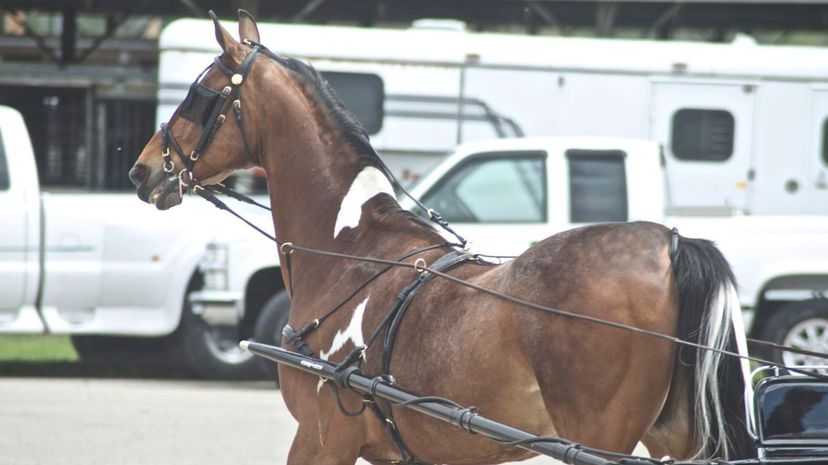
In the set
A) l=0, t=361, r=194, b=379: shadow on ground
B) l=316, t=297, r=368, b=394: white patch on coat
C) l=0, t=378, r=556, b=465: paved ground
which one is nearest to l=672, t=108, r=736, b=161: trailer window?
l=0, t=378, r=556, b=465: paved ground

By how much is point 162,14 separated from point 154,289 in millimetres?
9413

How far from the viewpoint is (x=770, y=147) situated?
11.7 m

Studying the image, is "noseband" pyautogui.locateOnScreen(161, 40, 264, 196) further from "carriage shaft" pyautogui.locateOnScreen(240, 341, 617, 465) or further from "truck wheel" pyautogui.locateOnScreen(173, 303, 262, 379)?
"truck wheel" pyautogui.locateOnScreen(173, 303, 262, 379)

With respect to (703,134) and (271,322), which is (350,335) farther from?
(703,134)

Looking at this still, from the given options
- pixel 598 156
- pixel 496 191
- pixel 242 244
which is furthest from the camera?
pixel 242 244

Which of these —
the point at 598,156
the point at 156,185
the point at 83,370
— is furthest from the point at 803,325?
the point at 83,370

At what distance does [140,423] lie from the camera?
8.75 m

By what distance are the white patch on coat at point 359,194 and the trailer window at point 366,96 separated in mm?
6875

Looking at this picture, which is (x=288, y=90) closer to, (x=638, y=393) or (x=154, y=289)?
(x=638, y=393)

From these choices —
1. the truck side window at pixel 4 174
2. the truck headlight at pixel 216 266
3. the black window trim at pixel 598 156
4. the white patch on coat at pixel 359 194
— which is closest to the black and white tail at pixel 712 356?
the white patch on coat at pixel 359 194

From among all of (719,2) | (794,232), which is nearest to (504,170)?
(794,232)

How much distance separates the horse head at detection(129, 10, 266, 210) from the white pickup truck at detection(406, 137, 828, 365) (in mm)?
4729

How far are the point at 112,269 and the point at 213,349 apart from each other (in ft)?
3.95

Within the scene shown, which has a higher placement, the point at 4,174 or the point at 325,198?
the point at 325,198
